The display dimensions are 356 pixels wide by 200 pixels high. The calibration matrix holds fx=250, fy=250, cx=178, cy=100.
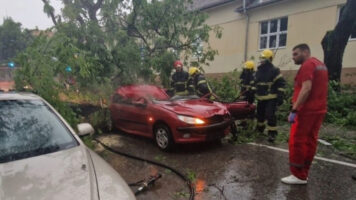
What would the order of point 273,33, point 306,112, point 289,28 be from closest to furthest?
point 306,112, point 289,28, point 273,33

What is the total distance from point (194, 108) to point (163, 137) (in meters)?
0.88

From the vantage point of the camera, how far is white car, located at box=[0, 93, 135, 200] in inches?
70.3

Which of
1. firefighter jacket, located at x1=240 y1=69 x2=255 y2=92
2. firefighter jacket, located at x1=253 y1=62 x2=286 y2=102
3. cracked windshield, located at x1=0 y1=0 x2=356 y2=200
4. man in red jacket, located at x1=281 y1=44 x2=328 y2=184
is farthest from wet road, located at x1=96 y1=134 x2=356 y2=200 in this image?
firefighter jacket, located at x1=240 y1=69 x2=255 y2=92

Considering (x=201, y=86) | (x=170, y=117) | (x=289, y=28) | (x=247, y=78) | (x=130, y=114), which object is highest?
(x=289, y=28)

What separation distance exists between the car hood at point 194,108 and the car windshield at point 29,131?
2.55 metres

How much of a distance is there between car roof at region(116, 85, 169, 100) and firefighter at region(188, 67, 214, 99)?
1.13 m

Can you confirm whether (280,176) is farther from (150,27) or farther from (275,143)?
(150,27)

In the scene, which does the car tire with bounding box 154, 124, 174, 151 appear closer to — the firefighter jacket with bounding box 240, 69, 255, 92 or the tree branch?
the firefighter jacket with bounding box 240, 69, 255, 92

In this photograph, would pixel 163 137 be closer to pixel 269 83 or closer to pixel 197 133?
pixel 197 133

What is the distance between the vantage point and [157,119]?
17.1 feet

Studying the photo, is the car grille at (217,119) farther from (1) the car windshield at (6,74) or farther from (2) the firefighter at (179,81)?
(1) the car windshield at (6,74)

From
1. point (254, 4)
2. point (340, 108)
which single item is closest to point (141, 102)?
point (340, 108)

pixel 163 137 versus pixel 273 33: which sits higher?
pixel 273 33

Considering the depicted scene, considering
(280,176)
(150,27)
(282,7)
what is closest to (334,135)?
(280,176)
